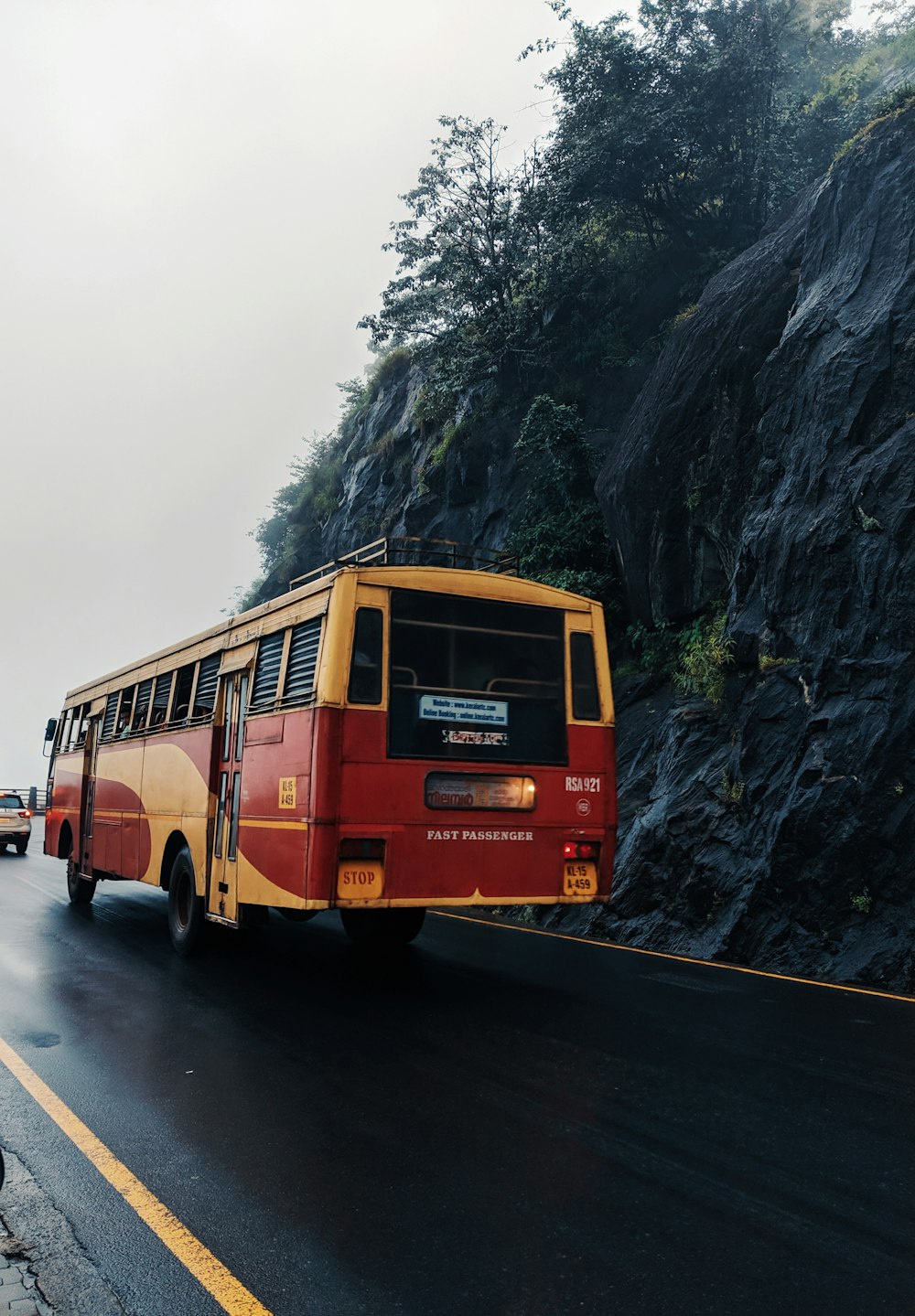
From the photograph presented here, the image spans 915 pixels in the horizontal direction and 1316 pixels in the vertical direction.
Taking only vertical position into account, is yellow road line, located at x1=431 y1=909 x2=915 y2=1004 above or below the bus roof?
below

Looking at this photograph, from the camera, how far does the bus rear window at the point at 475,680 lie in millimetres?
8188

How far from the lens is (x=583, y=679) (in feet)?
29.6

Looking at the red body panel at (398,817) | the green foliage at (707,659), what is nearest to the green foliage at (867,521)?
the green foliage at (707,659)

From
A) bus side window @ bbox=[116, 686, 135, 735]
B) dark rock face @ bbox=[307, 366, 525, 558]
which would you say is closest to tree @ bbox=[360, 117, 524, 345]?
dark rock face @ bbox=[307, 366, 525, 558]

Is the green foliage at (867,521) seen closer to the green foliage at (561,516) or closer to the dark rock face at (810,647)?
the dark rock face at (810,647)

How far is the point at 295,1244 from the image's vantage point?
3.83 metres

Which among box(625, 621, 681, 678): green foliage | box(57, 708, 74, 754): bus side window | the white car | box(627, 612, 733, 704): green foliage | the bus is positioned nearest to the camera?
the bus

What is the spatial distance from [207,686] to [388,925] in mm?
3238

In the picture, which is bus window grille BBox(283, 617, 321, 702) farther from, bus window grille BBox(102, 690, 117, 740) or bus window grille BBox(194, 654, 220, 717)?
bus window grille BBox(102, 690, 117, 740)

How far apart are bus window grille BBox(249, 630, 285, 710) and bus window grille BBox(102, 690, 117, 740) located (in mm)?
5481

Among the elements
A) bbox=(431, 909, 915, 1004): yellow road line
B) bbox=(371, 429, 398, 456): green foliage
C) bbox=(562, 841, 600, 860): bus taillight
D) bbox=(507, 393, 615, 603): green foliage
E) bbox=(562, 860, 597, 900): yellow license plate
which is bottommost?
bbox=(431, 909, 915, 1004): yellow road line

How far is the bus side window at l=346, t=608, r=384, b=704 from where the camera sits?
794 centimetres

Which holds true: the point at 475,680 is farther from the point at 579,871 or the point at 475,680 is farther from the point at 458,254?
the point at 458,254

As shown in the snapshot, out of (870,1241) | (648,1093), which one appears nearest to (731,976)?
(648,1093)
